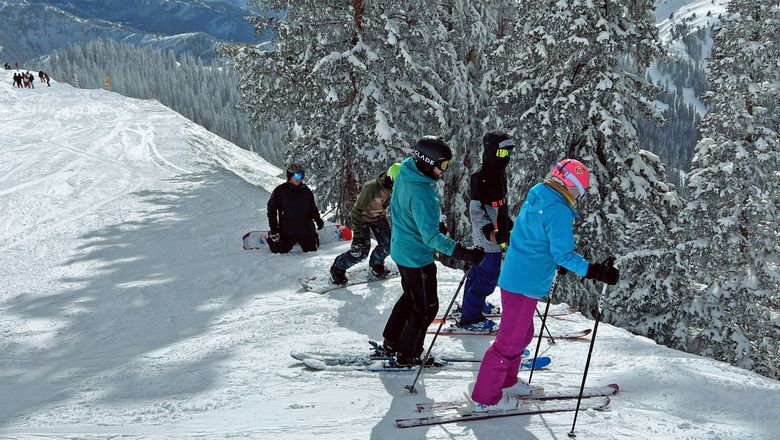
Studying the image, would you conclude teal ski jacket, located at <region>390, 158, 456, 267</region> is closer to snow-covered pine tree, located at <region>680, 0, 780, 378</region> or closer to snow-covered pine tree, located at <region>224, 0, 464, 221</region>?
snow-covered pine tree, located at <region>224, 0, 464, 221</region>

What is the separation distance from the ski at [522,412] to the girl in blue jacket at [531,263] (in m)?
0.06

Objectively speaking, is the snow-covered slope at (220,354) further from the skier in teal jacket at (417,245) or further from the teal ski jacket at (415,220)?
the teal ski jacket at (415,220)

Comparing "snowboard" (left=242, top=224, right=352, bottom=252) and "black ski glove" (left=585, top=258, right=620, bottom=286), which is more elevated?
"black ski glove" (left=585, top=258, right=620, bottom=286)

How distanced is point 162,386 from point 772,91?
15825mm

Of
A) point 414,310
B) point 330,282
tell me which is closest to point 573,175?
point 414,310

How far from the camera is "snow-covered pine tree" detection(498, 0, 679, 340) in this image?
13195 mm

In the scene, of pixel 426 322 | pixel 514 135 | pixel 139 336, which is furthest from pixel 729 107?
pixel 139 336

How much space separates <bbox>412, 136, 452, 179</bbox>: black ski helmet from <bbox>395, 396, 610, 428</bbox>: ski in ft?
6.50

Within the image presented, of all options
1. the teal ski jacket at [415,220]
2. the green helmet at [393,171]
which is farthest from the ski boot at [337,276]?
the teal ski jacket at [415,220]

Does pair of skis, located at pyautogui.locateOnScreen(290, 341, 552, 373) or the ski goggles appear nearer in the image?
pair of skis, located at pyautogui.locateOnScreen(290, 341, 552, 373)

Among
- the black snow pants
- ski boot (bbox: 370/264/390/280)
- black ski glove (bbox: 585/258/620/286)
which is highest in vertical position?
black ski glove (bbox: 585/258/620/286)

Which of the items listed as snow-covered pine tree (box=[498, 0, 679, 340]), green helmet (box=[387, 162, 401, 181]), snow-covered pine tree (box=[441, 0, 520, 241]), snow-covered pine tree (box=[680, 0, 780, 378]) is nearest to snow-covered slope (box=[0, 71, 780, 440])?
green helmet (box=[387, 162, 401, 181])

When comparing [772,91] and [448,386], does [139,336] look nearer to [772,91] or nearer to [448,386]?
[448,386]

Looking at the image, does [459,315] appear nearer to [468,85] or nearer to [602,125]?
[602,125]
